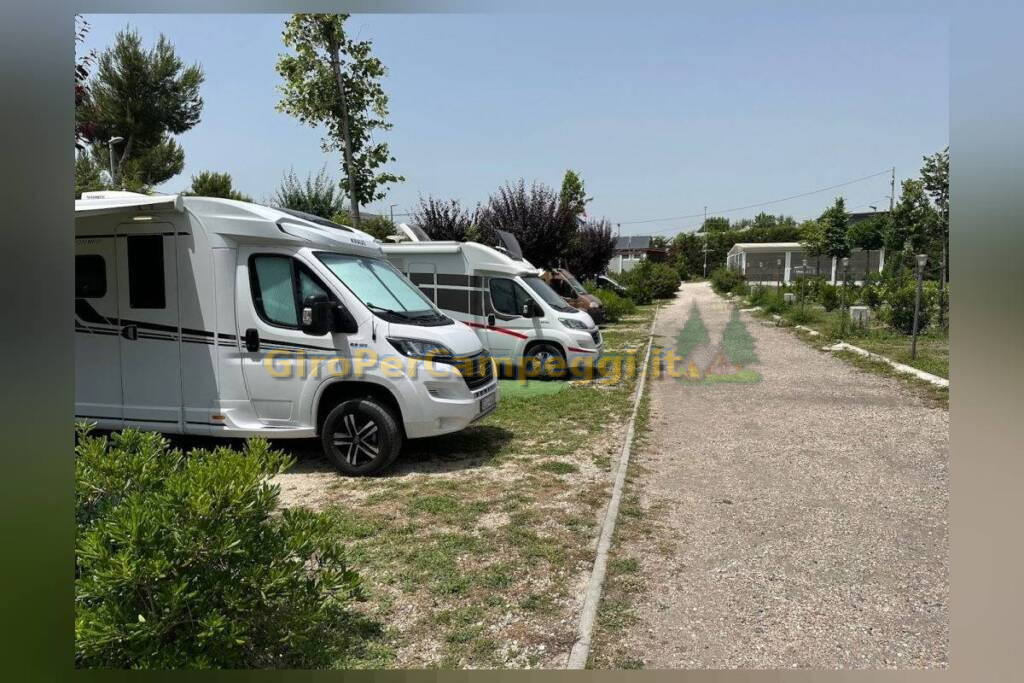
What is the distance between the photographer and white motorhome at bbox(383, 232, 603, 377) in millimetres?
11281

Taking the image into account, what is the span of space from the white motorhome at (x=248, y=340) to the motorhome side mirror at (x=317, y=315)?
1cm

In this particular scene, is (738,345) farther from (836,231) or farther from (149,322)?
(836,231)

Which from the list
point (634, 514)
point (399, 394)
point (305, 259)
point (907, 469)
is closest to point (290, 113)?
point (305, 259)

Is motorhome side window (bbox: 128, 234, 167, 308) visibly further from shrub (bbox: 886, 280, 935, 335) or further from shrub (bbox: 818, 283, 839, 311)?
shrub (bbox: 818, 283, 839, 311)

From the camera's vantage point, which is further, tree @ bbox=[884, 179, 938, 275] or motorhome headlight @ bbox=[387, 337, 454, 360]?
tree @ bbox=[884, 179, 938, 275]

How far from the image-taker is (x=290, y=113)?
12.6 m

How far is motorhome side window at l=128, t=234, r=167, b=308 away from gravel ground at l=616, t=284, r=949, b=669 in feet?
16.1

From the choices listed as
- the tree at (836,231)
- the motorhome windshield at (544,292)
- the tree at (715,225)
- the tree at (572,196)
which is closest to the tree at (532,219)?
the tree at (572,196)

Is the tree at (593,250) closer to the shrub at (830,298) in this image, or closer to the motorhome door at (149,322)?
the shrub at (830,298)

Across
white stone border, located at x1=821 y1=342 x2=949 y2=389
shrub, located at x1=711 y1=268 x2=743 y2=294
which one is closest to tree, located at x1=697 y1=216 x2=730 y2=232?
shrub, located at x1=711 y1=268 x2=743 y2=294

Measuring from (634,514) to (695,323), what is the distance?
18931 millimetres

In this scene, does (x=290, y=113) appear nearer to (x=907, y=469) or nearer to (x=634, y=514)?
(x=634, y=514)

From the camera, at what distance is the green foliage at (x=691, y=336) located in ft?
54.1

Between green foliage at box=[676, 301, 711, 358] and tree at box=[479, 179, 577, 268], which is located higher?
tree at box=[479, 179, 577, 268]
